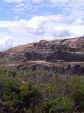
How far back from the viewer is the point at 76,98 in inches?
1548

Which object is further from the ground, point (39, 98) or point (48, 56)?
point (48, 56)

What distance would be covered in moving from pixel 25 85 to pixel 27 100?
246cm

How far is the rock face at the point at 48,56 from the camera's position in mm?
73375

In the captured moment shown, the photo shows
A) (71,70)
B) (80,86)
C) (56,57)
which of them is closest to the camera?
(80,86)

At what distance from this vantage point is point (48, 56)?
7894 cm

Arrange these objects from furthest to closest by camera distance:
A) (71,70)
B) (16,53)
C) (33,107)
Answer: (16,53)
(71,70)
(33,107)

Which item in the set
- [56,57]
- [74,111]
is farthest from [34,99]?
[56,57]

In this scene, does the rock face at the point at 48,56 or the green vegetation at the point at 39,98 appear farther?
the rock face at the point at 48,56

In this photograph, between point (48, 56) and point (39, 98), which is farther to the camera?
point (48, 56)

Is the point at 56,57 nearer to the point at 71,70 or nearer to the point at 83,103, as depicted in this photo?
the point at 71,70

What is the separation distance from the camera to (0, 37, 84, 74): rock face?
2889 inches

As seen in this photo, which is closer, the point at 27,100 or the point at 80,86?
the point at 27,100

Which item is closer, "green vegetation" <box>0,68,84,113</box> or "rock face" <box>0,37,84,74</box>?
"green vegetation" <box>0,68,84,113</box>

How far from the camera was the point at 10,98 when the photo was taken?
3666cm
